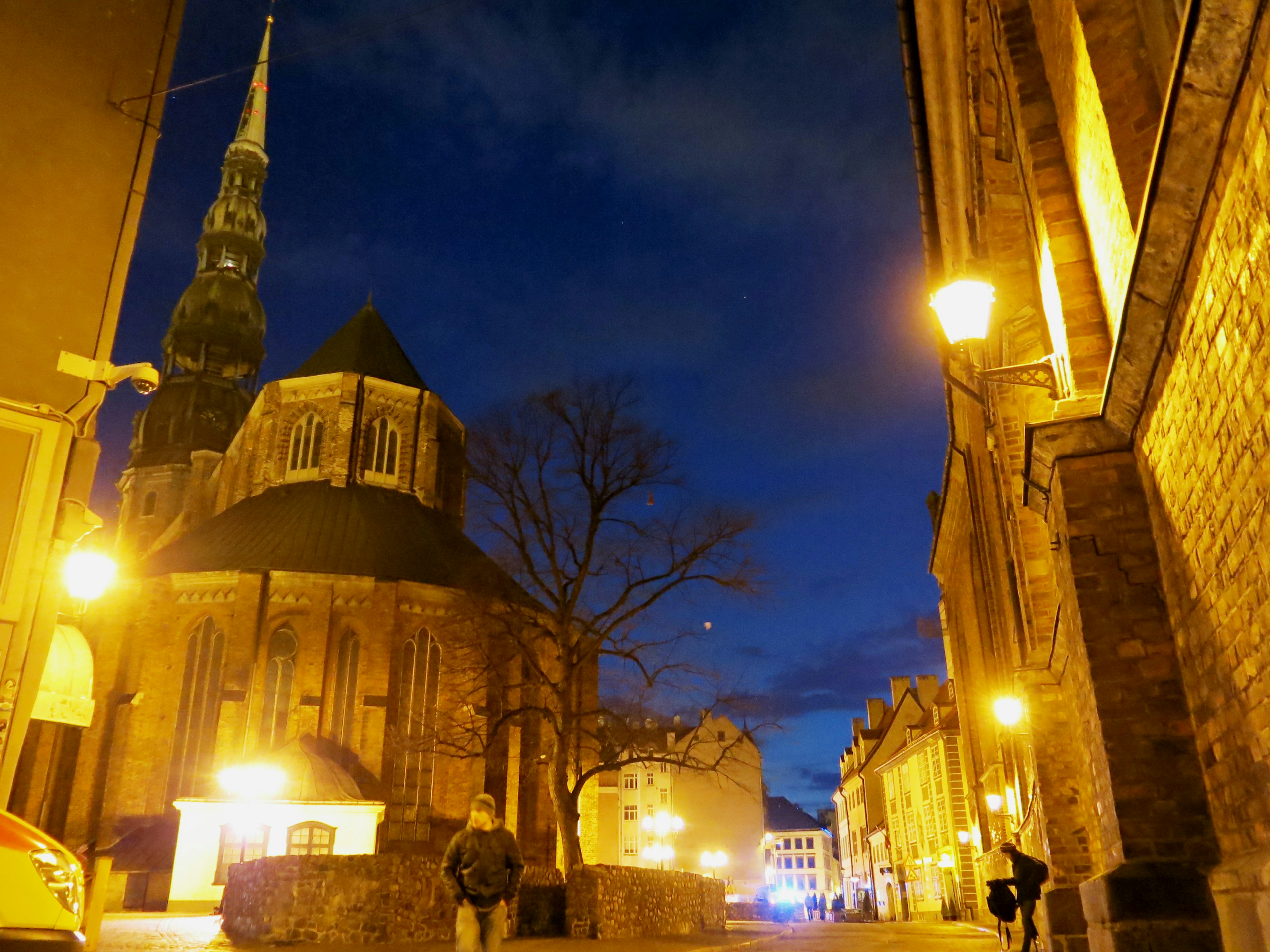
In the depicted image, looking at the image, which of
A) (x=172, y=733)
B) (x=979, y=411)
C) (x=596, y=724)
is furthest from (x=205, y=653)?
(x=979, y=411)

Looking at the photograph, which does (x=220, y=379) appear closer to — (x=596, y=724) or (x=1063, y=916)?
(x=596, y=724)

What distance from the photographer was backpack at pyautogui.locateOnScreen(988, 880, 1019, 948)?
1250 cm

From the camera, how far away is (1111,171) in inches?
235

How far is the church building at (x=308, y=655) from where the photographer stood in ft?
97.4

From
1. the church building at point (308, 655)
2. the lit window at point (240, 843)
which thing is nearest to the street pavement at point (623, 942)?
the lit window at point (240, 843)

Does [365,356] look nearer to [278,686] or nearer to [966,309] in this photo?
[278,686]

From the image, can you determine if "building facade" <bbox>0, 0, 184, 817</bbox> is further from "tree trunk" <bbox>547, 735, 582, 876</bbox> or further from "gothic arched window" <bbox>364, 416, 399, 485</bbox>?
"gothic arched window" <bbox>364, 416, 399, 485</bbox>

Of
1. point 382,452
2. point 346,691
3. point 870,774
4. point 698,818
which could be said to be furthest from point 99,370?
point 698,818

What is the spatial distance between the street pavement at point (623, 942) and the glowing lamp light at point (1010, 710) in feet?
12.3

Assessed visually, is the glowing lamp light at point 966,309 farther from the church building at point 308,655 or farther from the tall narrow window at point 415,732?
the tall narrow window at point 415,732

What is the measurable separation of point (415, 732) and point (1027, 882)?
23.6m

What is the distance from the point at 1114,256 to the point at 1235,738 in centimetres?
292

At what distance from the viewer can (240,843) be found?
26.5 m

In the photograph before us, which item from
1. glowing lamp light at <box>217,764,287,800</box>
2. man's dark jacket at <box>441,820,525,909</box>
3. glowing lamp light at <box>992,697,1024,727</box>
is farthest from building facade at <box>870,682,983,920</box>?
man's dark jacket at <box>441,820,525,909</box>
